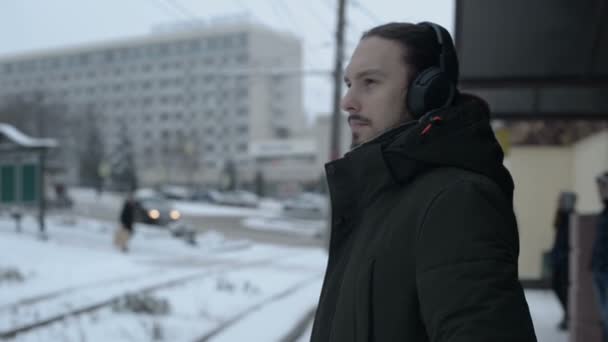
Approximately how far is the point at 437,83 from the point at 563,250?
5.83 m

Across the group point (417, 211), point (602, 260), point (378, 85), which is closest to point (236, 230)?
point (602, 260)

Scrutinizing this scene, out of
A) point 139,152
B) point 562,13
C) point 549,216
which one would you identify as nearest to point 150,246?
point 549,216

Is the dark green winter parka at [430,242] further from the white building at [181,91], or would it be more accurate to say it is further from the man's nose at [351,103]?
the white building at [181,91]

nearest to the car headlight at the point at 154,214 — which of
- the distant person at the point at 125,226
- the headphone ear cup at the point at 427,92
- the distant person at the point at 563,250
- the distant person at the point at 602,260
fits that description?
the distant person at the point at 125,226

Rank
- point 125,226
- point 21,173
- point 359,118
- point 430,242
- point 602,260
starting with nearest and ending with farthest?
point 430,242, point 359,118, point 602,260, point 125,226, point 21,173

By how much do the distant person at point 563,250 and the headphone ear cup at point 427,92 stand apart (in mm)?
5735

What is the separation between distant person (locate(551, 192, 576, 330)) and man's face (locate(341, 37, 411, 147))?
576 centimetres

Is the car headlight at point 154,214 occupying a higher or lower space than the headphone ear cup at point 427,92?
lower

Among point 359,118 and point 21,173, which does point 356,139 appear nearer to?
point 359,118

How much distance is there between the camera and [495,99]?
21.9 feet

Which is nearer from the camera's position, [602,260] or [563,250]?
[602,260]

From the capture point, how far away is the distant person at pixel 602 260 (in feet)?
15.7

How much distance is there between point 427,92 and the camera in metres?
1.38

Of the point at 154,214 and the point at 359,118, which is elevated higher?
the point at 359,118
